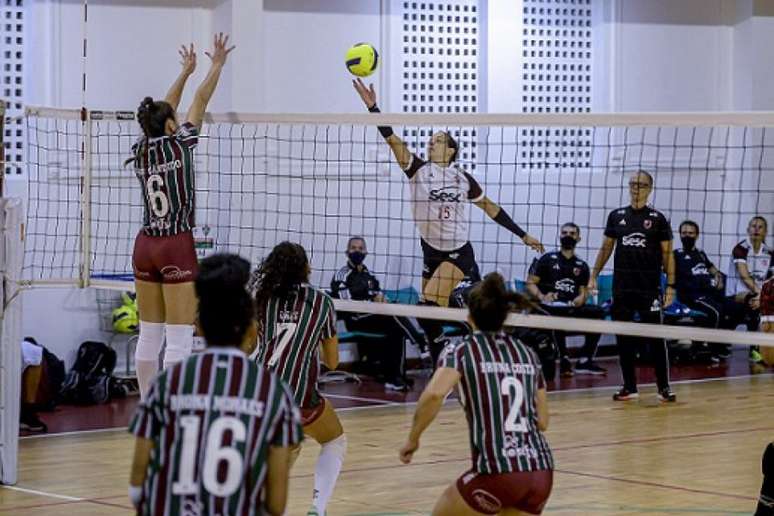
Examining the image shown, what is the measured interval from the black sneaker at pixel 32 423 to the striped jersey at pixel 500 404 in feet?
19.8

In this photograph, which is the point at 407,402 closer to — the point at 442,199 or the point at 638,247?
the point at 638,247

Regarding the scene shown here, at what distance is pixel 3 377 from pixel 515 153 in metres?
7.72

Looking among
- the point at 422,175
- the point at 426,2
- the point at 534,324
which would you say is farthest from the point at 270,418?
the point at 426,2

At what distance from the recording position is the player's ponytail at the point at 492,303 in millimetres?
5043

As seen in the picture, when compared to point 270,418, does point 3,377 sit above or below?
below

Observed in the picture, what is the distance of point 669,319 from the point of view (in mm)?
14062

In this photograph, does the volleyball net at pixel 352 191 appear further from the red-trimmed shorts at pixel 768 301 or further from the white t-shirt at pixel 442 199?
the red-trimmed shorts at pixel 768 301

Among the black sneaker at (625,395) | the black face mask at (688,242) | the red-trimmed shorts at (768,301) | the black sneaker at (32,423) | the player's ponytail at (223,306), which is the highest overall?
the player's ponytail at (223,306)

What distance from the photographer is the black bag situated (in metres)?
11.8

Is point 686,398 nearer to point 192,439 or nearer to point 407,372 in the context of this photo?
point 407,372

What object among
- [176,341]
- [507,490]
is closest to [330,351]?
[176,341]

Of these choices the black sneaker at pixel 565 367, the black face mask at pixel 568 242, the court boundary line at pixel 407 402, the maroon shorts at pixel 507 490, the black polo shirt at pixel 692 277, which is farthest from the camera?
the black polo shirt at pixel 692 277

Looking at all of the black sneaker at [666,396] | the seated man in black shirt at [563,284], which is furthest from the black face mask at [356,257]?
the black sneaker at [666,396]

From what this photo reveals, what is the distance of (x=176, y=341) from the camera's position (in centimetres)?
760
